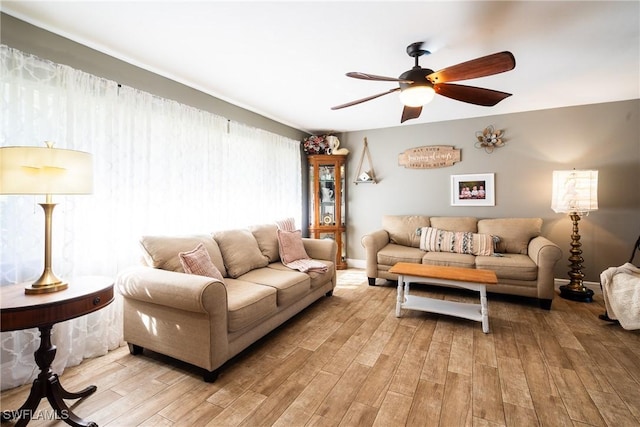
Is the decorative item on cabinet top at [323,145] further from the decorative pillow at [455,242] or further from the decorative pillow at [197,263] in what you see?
the decorative pillow at [197,263]

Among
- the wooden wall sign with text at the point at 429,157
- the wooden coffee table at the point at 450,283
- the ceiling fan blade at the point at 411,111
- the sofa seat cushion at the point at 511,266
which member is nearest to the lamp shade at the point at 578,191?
the sofa seat cushion at the point at 511,266

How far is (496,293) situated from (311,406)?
2813 mm

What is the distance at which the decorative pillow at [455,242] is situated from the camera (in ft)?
11.7

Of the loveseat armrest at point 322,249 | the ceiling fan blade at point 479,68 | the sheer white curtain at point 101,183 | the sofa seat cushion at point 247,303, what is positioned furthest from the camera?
the loveseat armrest at point 322,249

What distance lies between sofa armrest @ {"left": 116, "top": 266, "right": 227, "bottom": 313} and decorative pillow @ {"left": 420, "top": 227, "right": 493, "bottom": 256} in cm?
294

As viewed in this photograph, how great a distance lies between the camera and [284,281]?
253 centimetres

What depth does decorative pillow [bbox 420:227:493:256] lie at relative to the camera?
140 inches

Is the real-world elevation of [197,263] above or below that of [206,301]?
above

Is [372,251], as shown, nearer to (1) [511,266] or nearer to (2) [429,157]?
(1) [511,266]

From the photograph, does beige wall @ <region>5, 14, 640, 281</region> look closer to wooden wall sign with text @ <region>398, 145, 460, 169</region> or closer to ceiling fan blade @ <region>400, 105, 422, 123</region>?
wooden wall sign with text @ <region>398, 145, 460, 169</region>

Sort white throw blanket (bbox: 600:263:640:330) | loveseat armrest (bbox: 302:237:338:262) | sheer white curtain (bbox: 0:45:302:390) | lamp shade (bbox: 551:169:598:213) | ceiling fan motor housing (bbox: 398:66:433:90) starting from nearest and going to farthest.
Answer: sheer white curtain (bbox: 0:45:302:390), ceiling fan motor housing (bbox: 398:66:433:90), white throw blanket (bbox: 600:263:640:330), lamp shade (bbox: 551:169:598:213), loveseat armrest (bbox: 302:237:338:262)

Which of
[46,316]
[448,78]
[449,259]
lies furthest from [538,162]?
[46,316]

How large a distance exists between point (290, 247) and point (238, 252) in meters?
0.65

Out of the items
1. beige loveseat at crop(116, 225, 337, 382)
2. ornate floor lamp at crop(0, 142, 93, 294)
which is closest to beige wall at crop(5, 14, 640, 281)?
ornate floor lamp at crop(0, 142, 93, 294)
